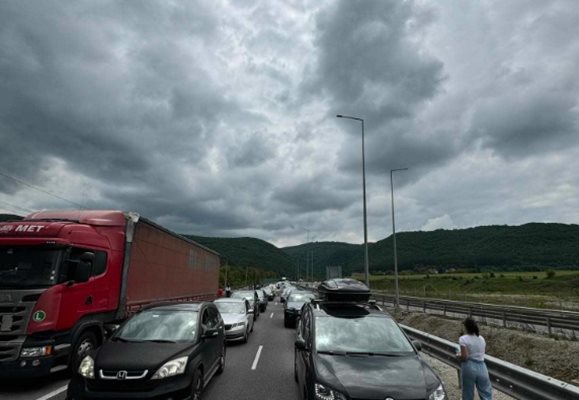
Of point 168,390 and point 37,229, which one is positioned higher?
point 37,229

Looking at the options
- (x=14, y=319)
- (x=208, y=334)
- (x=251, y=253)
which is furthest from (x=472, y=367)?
(x=251, y=253)

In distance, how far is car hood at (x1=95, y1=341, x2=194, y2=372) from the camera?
19.1 ft

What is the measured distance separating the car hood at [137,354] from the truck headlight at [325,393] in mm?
2447

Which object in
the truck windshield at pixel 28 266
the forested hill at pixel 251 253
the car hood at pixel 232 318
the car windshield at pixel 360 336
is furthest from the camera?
the forested hill at pixel 251 253

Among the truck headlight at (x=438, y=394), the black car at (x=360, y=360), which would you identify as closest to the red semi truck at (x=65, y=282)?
the black car at (x=360, y=360)

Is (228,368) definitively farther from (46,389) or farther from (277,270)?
(277,270)

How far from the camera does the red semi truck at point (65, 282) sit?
745cm

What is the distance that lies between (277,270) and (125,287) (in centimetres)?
16333

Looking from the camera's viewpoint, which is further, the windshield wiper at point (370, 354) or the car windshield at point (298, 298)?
the car windshield at point (298, 298)

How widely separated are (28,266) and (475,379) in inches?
328

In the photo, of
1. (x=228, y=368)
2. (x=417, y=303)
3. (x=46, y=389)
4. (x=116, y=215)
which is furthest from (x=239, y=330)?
(x=417, y=303)

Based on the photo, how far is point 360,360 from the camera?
557cm

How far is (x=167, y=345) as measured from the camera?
6.62 metres

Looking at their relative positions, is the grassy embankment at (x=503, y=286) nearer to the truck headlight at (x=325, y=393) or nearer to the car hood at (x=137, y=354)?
the car hood at (x=137, y=354)
